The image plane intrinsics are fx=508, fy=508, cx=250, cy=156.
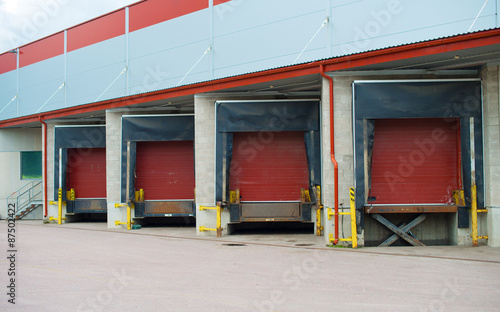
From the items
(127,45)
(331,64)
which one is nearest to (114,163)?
(127,45)

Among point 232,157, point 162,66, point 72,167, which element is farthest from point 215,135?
point 72,167

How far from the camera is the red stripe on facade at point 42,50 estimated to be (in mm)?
28703

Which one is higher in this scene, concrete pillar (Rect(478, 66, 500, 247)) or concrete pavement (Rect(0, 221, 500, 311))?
concrete pillar (Rect(478, 66, 500, 247))

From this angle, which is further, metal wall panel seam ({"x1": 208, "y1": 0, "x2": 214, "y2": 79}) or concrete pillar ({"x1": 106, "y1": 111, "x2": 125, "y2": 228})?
metal wall panel seam ({"x1": 208, "y1": 0, "x2": 214, "y2": 79})

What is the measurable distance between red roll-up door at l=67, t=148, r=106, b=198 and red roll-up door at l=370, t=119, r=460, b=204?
13493mm

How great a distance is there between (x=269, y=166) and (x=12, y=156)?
17214 mm

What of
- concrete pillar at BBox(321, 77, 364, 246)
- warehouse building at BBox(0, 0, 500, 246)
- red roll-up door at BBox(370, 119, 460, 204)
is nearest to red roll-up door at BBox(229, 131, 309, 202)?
warehouse building at BBox(0, 0, 500, 246)

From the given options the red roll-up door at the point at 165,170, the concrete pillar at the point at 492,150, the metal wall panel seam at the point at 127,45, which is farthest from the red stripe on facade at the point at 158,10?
the concrete pillar at the point at 492,150

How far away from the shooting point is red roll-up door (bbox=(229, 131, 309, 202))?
16297 millimetres

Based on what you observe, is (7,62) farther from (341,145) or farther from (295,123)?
(341,145)

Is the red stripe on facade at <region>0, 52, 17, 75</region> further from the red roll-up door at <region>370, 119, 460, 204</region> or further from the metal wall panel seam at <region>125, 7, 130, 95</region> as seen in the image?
the red roll-up door at <region>370, 119, 460, 204</region>

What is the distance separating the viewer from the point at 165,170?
1969cm

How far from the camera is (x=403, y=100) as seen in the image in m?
12.7

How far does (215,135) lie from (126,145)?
4.81m
